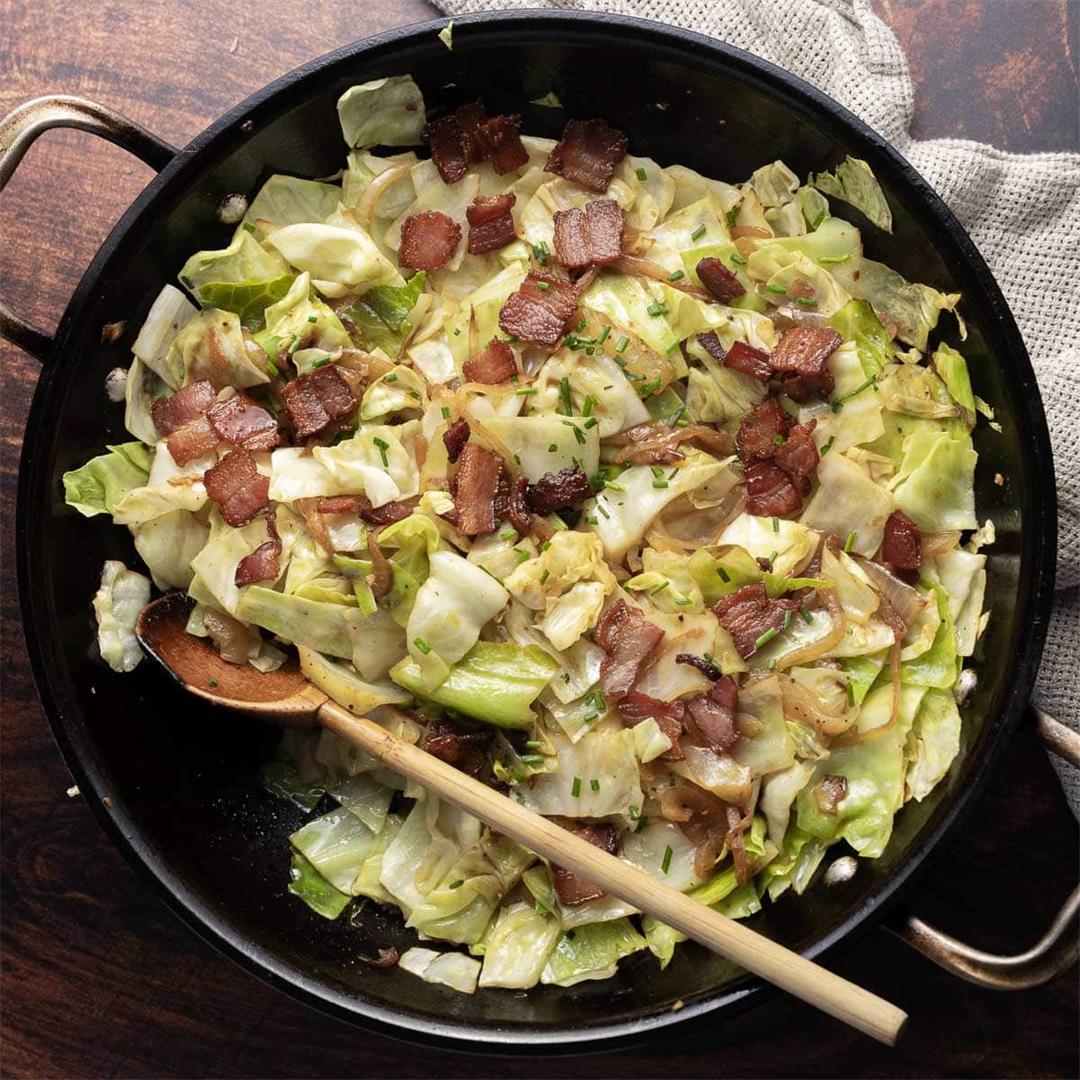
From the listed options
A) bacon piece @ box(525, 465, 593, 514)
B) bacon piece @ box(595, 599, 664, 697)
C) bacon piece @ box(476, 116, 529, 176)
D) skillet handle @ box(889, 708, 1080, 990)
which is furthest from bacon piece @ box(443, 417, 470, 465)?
skillet handle @ box(889, 708, 1080, 990)

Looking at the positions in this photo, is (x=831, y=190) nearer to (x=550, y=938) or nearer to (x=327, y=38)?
(x=327, y=38)

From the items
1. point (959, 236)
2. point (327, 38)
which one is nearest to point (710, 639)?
point (959, 236)

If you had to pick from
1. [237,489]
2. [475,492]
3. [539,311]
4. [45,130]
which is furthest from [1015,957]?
[45,130]

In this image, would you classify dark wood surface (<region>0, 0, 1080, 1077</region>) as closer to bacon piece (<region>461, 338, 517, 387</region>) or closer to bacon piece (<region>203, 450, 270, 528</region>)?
bacon piece (<region>203, 450, 270, 528</region>)

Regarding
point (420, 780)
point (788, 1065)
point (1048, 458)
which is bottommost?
point (788, 1065)

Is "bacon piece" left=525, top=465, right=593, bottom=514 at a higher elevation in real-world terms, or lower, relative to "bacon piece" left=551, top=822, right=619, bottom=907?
→ higher

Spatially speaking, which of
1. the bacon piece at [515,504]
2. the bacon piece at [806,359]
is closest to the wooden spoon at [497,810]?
the bacon piece at [515,504]
